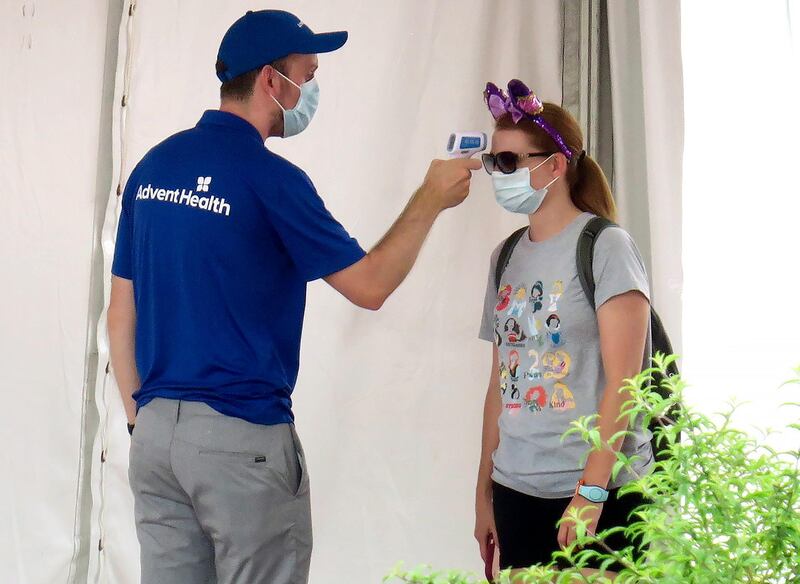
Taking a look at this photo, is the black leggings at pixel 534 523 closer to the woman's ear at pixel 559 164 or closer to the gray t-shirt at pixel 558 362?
the gray t-shirt at pixel 558 362

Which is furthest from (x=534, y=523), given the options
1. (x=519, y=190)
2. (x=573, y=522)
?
(x=519, y=190)

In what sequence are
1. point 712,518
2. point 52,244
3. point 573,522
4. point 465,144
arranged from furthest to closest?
point 52,244 < point 465,144 < point 573,522 < point 712,518

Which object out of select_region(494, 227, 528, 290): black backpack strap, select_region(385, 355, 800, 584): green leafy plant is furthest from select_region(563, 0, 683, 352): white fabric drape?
select_region(385, 355, 800, 584): green leafy plant

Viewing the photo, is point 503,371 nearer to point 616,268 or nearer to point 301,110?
point 616,268

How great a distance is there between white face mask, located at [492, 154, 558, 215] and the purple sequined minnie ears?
4cm

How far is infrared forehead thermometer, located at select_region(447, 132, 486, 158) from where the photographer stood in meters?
2.12

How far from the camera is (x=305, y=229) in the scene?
1805 millimetres

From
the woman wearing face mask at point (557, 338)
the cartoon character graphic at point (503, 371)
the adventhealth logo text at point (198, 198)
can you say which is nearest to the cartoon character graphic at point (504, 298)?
the woman wearing face mask at point (557, 338)

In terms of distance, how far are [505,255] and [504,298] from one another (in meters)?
0.13

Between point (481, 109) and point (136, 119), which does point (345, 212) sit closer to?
point (481, 109)

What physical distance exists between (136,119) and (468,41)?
1042 millimetres

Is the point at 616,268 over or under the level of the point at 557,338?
over

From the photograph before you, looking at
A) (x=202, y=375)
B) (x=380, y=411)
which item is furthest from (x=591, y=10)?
(x=202, y=375)

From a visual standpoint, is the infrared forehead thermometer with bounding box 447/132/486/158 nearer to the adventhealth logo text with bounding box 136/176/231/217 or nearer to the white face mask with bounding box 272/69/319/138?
the white face mask with bounding box 272/69/319/138
